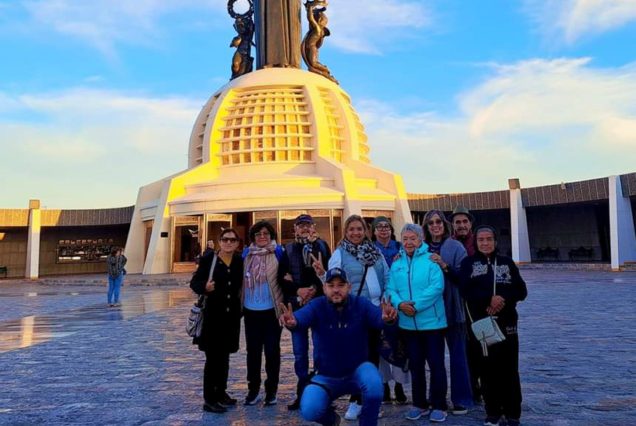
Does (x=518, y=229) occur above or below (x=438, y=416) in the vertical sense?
above

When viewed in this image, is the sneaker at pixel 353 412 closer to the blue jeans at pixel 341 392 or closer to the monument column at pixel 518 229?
the blue jeans at pixel 341 392

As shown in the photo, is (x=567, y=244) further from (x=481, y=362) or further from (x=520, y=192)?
(x=481, y=362)

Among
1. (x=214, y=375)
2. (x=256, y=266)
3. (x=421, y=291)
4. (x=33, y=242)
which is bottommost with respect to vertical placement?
(x=214, y=375)

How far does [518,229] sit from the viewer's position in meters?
29.1

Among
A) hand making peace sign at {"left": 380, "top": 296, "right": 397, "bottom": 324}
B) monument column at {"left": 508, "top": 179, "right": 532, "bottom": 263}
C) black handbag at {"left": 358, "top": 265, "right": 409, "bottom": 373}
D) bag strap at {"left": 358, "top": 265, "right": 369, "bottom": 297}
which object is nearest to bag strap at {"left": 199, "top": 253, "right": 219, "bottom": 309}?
bag strap at {"left": 358, "top": 265, "right": 369, "bottom": 297}

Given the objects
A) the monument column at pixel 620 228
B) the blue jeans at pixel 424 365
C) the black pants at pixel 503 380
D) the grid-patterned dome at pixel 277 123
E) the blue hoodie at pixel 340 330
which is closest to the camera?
the blue hoodie at pixel 340 330

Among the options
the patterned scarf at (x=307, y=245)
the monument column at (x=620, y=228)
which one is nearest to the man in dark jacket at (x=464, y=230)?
the patterned scarf at (x=307, y=245)

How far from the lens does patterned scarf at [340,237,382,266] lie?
4266mm

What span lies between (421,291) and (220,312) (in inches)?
73.2

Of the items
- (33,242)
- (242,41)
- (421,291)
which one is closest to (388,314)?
(421,291)

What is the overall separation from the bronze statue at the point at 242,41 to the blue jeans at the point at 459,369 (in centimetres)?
3562

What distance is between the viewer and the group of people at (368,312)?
11.6 feet

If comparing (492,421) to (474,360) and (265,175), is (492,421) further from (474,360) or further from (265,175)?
(265,175)

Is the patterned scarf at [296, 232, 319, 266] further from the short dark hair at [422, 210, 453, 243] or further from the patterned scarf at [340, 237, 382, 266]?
the short dark hair at [422, 210, 453, 243]
